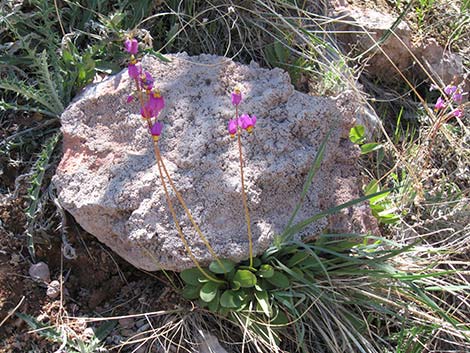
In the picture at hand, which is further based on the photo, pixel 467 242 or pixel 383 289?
pixel 467 242

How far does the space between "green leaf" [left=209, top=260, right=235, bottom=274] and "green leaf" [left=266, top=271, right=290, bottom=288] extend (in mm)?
143

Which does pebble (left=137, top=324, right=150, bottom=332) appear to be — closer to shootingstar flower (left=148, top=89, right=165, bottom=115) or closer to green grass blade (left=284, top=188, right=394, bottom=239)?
green grass blade (left=284, top=188, right=394, bottom=239)

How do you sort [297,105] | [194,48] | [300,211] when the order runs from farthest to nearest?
[194,48], [297,105], [300,211]

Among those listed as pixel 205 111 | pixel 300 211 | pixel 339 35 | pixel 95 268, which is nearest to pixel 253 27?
pixel 339 35

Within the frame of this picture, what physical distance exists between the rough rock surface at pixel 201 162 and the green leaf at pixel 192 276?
0.09ft

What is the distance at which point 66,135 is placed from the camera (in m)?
2.08

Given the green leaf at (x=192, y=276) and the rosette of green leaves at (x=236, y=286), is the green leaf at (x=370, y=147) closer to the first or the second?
the rosette of green leaves at (x=236, y=286)

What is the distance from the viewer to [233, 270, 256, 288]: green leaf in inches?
73.3

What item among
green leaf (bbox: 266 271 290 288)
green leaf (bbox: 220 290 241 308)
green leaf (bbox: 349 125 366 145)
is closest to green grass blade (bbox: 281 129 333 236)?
green leaf (bbox: 266 271 290 288)

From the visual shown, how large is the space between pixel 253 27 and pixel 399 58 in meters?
0.76

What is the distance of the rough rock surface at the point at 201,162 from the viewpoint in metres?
1.91

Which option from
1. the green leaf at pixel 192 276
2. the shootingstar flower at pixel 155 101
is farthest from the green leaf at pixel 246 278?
the shootingstar flower at pixel 155 101

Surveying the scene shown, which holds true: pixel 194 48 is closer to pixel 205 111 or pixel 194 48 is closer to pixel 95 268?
pixel 205 111

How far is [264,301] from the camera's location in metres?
1.87
